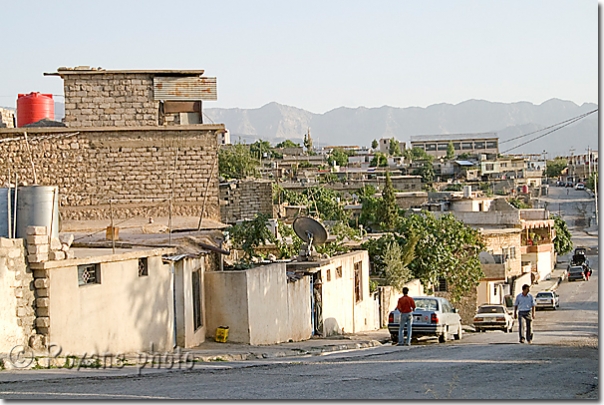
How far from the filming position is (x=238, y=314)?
725 inches

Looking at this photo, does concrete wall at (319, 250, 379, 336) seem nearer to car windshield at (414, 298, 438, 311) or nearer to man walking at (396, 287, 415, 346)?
car windshield at (414, 298, 438, 311)

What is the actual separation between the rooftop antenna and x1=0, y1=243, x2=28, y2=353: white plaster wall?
34.5 ft

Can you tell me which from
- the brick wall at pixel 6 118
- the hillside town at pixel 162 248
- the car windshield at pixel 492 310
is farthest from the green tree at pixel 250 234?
the car windshield at pixel 492 310

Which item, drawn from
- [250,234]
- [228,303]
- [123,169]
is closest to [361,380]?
[228,303]

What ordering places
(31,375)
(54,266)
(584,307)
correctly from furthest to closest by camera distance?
1. (584,307)
2. (54,266)
3. (31,375)

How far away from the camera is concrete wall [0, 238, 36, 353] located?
13.1 metres

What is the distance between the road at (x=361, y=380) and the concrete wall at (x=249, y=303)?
2581 mm

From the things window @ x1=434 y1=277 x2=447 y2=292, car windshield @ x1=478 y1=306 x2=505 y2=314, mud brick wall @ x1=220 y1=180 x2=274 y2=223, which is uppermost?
mud brick wall @ x1=220 y1=180 x2=274 y2=223

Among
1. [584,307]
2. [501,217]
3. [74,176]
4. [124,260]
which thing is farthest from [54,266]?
[501,217]

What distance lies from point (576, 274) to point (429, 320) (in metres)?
43.0

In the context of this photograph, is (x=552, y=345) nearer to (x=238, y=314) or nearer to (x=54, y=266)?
(x=238, y=314)

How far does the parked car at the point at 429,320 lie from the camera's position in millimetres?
20922

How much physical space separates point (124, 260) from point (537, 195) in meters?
114

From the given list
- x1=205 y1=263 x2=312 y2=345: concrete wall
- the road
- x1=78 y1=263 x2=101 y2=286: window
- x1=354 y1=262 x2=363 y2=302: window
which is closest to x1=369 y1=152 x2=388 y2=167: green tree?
x1=354 y1=262 x2=363 y2=302: window
